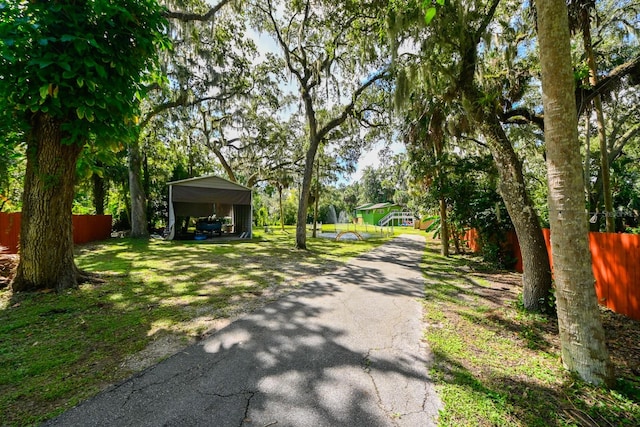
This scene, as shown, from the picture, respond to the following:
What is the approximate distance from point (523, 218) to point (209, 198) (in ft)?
39.9

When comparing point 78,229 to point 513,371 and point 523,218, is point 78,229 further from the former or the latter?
point 523,218

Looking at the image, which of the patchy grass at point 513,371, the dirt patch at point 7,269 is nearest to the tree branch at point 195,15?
the dirt patch at point 7,269

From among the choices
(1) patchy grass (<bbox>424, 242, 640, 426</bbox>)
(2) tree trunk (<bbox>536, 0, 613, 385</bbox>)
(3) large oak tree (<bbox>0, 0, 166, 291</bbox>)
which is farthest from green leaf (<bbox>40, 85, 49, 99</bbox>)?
(2) tree trunk (<bbox>536, 0, 613, 385</bbox>)

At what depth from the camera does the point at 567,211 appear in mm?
2365

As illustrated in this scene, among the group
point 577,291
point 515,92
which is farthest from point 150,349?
point 515,92

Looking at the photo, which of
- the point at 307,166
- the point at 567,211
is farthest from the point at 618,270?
the point at 307,166

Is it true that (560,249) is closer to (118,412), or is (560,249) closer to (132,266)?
(118,412)

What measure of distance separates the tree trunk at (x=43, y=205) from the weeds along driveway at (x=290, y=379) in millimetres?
3308

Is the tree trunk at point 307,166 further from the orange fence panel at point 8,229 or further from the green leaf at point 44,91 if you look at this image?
the orange fence panel at point 8,229

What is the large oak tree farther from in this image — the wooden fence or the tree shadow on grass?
the wooden fence

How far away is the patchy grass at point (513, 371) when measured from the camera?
6.02ft

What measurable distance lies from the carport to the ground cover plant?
19.8 ft

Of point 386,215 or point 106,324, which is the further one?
point 386,215

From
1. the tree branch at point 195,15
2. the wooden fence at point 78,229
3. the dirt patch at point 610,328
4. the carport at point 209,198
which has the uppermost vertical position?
the tree branch at point 195,15
